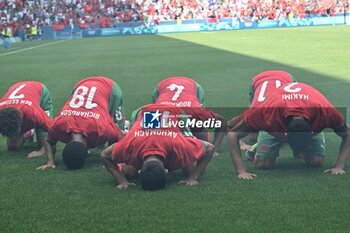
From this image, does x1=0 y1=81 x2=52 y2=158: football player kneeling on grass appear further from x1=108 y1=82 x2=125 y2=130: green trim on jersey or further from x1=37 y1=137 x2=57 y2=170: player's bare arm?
x1=108 y1=82 x2=125 y2=130: green trim on jersey

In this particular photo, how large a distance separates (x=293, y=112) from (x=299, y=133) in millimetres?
410

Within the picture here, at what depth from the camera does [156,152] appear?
17.4 ft

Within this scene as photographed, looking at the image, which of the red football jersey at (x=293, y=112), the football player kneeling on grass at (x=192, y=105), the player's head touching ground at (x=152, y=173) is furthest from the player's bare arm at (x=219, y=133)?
the player's head touching ground at (x=152, y=173)

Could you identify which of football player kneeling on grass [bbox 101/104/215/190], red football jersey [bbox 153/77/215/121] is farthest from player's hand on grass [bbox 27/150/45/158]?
football player kneeling on grass [bbox 101/104/215/190]

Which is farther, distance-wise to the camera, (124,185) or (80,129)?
(80,129)

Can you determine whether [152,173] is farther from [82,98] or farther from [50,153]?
[82,98]

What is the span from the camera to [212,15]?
52.8m

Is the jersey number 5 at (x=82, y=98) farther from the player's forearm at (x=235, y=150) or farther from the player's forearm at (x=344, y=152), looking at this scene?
the player's forearm at (x=344, y=152)

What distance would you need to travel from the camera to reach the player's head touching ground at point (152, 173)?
5160 millimetres

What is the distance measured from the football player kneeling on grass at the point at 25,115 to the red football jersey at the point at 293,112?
2719 mm

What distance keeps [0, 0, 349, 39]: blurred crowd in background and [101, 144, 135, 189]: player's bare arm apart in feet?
143

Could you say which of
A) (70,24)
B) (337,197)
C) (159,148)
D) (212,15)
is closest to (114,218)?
(159,148)

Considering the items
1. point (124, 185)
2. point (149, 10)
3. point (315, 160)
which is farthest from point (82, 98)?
point (149, 10)

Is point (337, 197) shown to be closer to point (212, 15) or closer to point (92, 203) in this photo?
point (92, 203)
